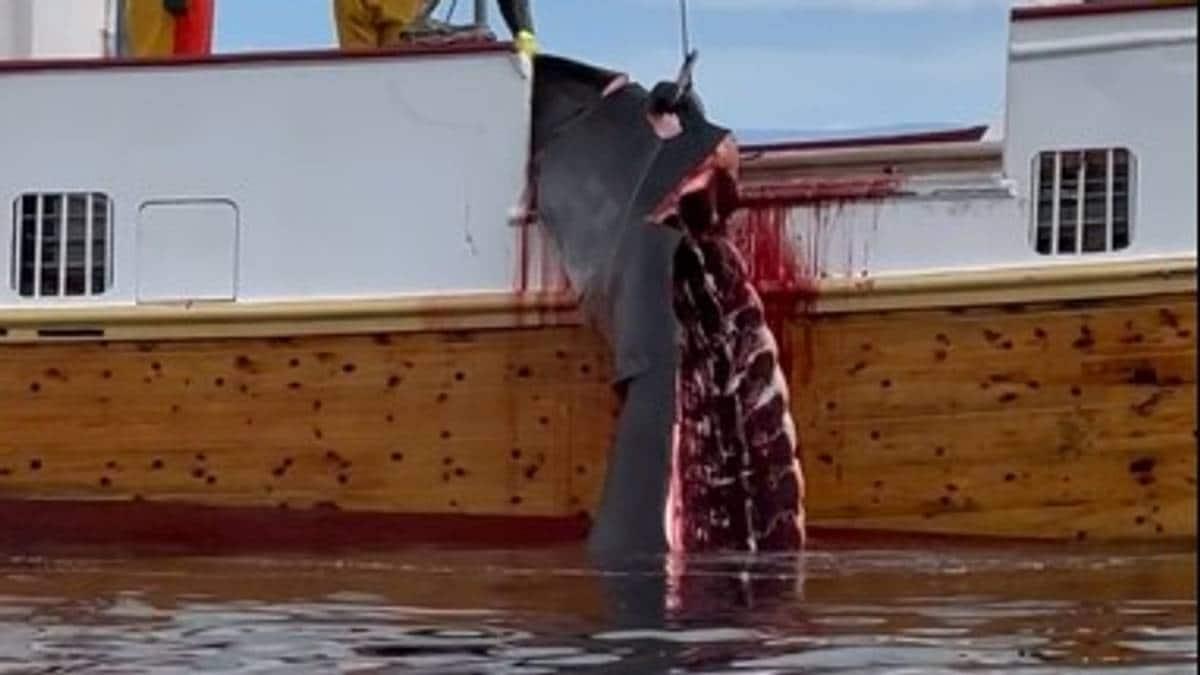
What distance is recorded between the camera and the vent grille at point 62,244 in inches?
420

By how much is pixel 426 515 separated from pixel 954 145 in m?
2.48

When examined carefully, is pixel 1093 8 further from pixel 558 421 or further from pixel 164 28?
pixel 164 28

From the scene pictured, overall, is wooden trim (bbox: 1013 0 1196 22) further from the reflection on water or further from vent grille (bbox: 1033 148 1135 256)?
the reflection on water

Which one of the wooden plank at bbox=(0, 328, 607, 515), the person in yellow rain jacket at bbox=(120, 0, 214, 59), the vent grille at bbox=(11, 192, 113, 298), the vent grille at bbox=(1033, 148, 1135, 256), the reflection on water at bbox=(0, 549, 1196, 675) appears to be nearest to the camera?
the reflection on water at bbox=(0, 549, 1196, 675)

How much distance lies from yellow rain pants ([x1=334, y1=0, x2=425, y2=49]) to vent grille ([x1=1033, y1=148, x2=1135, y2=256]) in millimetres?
2720

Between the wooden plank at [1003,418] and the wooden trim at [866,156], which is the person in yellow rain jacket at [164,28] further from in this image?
the wooden plank at [1003,418]

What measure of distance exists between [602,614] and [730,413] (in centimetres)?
283

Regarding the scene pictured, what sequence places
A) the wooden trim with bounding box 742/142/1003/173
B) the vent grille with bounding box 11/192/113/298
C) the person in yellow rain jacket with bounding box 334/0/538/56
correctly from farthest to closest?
the person in yellow rain jacket with bounding box 334/0/538/56, the vent grille with bounding box 11/192/113/298, the wooden trim with bounding box 742/142/1003/173

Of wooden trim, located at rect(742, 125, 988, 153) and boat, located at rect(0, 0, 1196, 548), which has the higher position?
wooden trim, located at rect(742, 125, 988, 153)

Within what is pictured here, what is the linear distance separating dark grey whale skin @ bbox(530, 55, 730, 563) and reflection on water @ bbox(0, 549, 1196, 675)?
320 millimetres

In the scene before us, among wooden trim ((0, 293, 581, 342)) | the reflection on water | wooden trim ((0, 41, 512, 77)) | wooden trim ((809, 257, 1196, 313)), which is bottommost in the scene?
the reflection on water

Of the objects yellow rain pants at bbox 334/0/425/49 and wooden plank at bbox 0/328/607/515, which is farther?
yellow rain pants at bbox 334/0/425/49

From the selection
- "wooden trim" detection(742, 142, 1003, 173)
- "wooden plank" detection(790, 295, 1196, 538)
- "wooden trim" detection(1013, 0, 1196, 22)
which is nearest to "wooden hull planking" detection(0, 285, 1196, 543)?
"wooden plank" detection(790, 295, 1196, 538)

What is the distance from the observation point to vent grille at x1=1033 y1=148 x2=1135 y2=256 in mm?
9641
